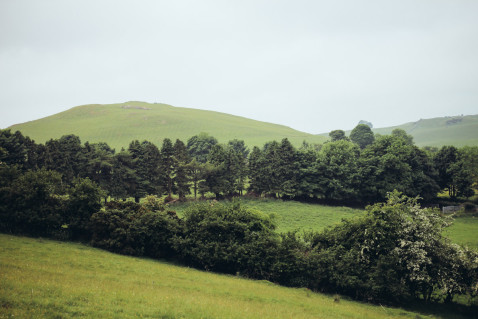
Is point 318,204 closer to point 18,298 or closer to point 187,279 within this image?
point 187,279

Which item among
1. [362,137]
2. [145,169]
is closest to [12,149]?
[145,169]

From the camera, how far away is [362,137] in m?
136

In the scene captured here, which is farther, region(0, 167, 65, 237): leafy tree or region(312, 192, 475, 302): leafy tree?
region(0, 167, 65, 237): leafy tree

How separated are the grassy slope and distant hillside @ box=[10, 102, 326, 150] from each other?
116m

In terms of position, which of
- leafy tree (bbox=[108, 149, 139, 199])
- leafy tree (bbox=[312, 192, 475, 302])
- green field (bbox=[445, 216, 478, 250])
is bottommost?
green field (bbox=[445, 216, 478, 250])

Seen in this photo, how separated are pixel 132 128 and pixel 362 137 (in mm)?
121950

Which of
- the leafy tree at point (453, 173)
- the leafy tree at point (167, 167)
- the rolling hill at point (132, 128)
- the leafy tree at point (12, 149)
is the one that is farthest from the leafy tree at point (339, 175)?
the rolling hill at point (132, 128)

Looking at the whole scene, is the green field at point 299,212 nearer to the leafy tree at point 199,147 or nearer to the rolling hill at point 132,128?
the leafy tree at point 199,147

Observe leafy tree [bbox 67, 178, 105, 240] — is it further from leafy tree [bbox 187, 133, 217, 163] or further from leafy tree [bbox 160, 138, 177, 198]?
leafy tree [bbox 187, 133, 217, 163]

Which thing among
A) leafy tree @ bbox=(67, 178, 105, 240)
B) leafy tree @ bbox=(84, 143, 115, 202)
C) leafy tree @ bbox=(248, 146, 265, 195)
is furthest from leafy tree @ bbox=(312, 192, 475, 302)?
leafy tree @ bbox=(84, 143, 115, 202)

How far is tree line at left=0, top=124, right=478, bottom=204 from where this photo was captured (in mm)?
61438

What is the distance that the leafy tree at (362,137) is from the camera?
13612 centimetres

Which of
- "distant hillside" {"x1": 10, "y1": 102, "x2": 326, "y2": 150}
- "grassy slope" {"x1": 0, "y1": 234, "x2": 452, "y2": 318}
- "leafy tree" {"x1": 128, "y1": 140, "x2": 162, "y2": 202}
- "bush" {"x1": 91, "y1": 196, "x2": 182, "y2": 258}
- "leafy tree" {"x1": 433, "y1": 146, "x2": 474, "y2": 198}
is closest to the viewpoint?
"grassy slope" {"x1": 0, "y1": 234, "x2": 452, "y2": 318}

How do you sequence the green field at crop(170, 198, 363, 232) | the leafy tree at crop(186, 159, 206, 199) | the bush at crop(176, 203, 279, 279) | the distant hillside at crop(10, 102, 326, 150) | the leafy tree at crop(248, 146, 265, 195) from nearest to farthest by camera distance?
the bush at crop(176, 203, 279, 279)
the green field at crop(170, 198, 363, 232)
the leafy tree at crop(186, 159, 206, 199)
the leafy tree at crop(248, 146, 265, 195)
the distant hillside at crop(10, 102, 326, 150)
